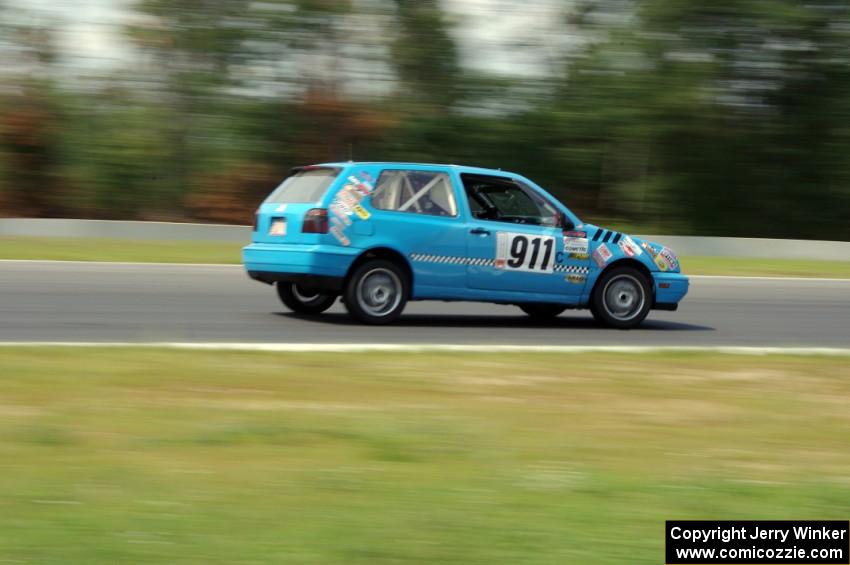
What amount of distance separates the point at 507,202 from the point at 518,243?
0.50 metres

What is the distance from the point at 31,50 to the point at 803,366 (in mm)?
28670

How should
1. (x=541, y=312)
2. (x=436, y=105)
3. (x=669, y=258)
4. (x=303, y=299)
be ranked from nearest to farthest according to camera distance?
(x=669, y=258) < (x=303, y=299) < (x=541, y=312) < (x=436, y=105)

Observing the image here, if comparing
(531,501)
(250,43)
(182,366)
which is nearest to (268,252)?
(182,366)

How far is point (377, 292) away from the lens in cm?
1266

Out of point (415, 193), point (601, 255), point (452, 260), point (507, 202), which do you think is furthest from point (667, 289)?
point (415, 193)

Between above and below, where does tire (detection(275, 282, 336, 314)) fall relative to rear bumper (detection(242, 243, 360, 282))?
below

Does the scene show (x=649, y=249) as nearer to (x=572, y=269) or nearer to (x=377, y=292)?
(x=572, y=269)

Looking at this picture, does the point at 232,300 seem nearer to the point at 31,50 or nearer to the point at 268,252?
the point at 268,252

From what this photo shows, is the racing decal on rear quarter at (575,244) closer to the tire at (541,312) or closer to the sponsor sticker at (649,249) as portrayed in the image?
the sponsor sticker at (649,249)

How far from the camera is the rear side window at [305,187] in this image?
41.2 feet

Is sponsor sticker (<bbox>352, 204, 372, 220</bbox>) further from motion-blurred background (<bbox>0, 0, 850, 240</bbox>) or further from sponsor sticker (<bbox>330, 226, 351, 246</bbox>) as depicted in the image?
motion-blurred background (<bbox>0, 0, 850, 240</bbox>)

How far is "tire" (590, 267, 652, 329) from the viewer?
43.9ft

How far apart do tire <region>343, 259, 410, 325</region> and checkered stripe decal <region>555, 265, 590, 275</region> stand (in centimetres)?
166

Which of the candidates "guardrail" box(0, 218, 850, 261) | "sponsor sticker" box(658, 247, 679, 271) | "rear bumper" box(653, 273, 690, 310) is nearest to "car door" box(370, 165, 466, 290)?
"rear bumper" box(653, 273, 690, 310)
